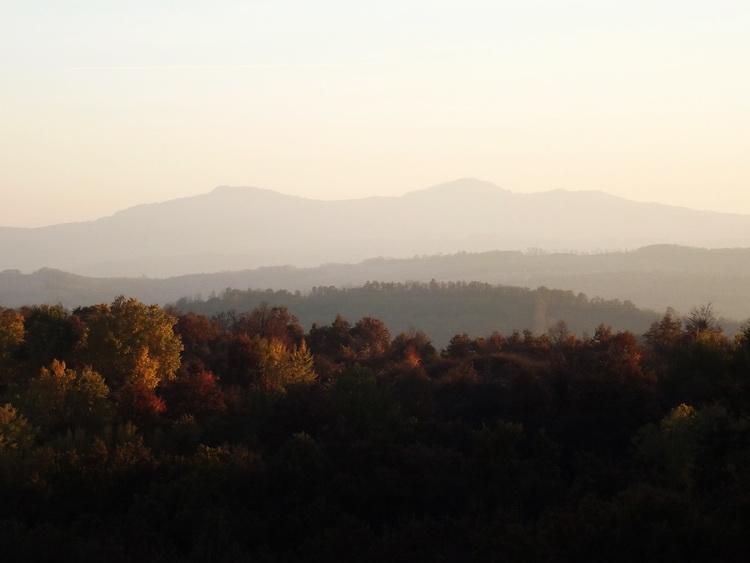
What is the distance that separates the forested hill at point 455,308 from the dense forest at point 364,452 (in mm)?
80087

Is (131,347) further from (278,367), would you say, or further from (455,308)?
(455,308)

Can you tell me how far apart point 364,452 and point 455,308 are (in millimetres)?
120844

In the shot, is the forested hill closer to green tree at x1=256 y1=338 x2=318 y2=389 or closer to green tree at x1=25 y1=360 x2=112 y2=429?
green tree at x1=256 y1=338 x2=318 y2=389

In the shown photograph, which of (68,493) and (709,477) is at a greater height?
(709,477)

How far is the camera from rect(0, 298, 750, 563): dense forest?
22969mm

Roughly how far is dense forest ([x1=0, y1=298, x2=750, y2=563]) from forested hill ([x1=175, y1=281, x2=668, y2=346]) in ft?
263

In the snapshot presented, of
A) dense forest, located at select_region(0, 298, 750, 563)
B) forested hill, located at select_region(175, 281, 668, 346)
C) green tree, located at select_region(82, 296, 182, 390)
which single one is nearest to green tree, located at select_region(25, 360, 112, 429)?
dense forest, located at select_region(0, 298, 750, 563)

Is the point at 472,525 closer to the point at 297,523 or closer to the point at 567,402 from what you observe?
the point at 297,523

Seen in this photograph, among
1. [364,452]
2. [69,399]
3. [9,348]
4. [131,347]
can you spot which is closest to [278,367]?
[131,347]

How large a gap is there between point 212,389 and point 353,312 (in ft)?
368

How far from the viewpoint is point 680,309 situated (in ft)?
630

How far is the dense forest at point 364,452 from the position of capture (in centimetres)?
2297

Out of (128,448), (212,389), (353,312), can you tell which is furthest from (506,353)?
(353,312)

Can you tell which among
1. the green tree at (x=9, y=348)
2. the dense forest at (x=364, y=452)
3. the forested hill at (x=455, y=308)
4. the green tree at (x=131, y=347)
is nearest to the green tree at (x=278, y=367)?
the dense forest at (x=364, y=452)
